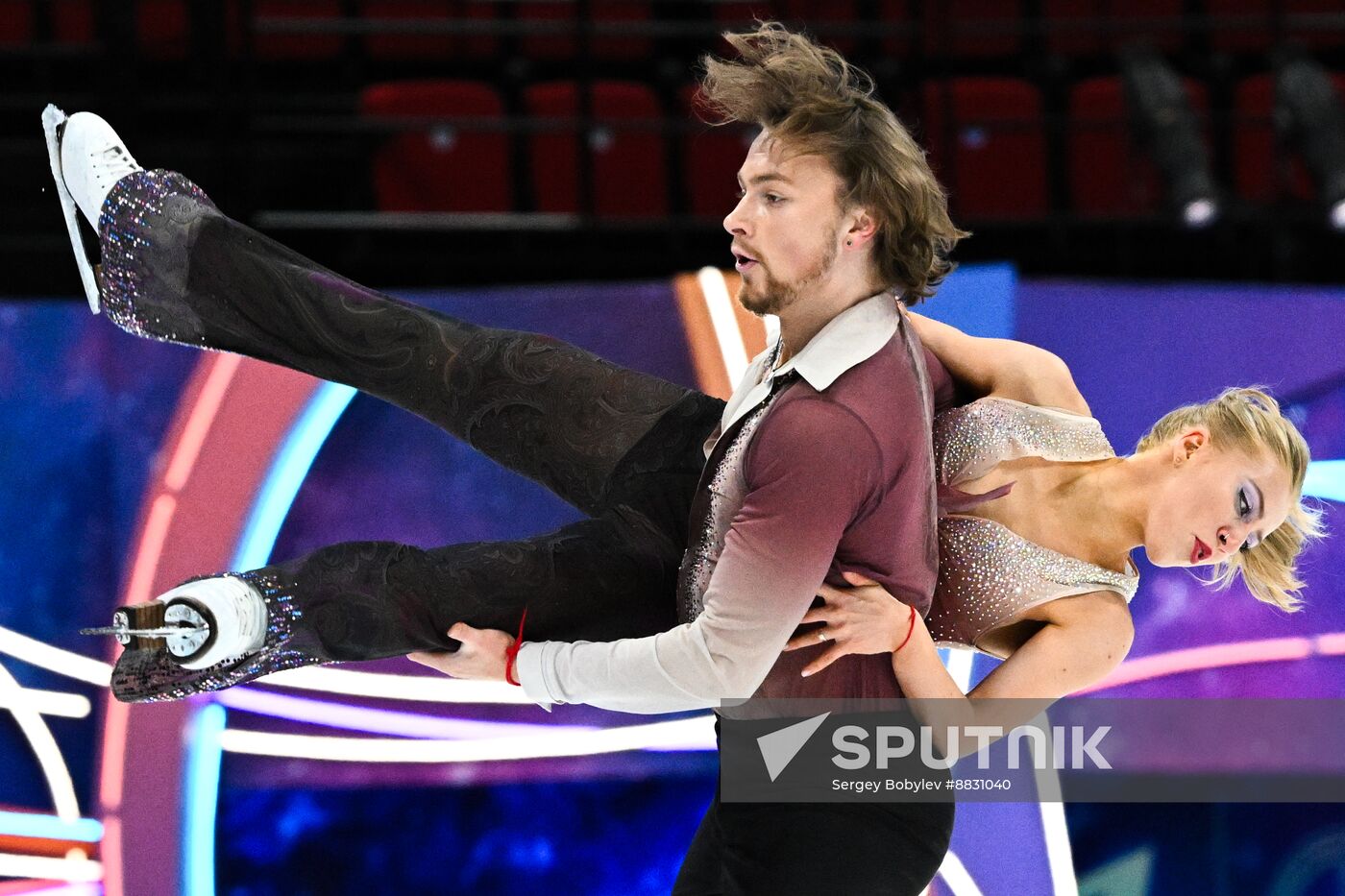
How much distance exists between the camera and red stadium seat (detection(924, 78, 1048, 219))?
4746 millimetres

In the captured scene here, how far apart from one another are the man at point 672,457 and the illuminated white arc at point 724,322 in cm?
96

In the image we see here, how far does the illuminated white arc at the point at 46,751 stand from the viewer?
3.40 m

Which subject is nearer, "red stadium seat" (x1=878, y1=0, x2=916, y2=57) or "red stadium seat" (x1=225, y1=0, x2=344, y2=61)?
"red stadium seat" (x1=225, y1=0, x2=344, y2=61)

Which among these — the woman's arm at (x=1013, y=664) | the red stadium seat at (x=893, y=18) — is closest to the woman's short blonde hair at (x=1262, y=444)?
the woman's arm at (x=1013, y=664)

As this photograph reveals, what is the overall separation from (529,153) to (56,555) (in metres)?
1.91

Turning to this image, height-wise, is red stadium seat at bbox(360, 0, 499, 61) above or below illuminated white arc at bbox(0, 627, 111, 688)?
above

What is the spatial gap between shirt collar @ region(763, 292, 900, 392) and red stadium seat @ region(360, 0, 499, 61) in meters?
3.00

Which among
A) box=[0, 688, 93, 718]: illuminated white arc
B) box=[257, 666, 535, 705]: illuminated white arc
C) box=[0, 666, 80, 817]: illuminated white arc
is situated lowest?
box=[0, 666, 80, 817]: illuminated white arc

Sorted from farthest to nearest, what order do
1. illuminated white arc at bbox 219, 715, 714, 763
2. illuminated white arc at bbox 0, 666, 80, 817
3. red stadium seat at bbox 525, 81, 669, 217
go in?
red stadium seat at bbox 525, 81, 669, 217
illuminated white arc at bbox 219, 715, 714, 763
illuminated white arc at bbox 0, 666, 80, 817

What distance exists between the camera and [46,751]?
3.41m

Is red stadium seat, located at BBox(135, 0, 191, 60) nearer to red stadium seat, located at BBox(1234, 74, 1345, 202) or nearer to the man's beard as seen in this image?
the man's beard

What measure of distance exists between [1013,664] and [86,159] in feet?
5.84

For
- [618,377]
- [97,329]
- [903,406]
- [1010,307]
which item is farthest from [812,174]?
[97,329]

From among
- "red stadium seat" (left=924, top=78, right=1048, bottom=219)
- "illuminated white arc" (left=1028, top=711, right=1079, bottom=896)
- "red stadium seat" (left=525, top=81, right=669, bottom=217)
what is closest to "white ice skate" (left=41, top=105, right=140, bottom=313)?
"red stadium seat" (left=525, top=81, right=669, bottom=217)
